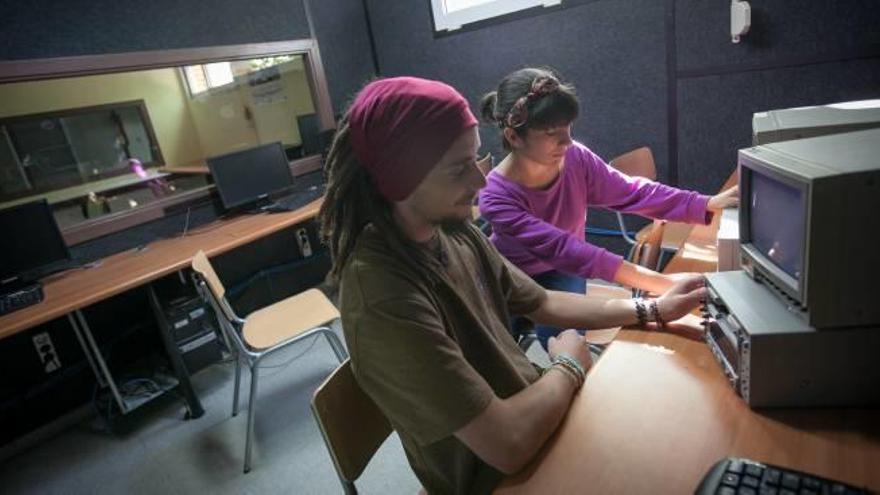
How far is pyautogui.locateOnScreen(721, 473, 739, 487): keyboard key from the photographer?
58cm

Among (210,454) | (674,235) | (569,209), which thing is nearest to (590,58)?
(674,235)

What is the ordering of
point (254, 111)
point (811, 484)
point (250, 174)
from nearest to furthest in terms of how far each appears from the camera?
point (811, 484)
point (250, 174)
point (254, 111)

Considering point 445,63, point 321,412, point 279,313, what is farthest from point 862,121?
point 445,63

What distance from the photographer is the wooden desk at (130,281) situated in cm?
188

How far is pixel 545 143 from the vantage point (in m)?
1.34

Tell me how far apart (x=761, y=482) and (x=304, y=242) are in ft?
10.1

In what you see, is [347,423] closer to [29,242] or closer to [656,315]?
[656,315]

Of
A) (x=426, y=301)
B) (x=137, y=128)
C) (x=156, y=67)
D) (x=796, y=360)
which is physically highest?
(x=156, y=67)

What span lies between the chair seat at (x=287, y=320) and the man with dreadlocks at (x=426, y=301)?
1.14 m

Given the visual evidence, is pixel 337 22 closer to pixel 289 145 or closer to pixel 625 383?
pixel 289 145

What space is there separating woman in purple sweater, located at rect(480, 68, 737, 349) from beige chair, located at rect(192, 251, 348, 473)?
0.94 metres

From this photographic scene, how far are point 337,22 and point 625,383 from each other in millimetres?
3260

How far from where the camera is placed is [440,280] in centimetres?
82

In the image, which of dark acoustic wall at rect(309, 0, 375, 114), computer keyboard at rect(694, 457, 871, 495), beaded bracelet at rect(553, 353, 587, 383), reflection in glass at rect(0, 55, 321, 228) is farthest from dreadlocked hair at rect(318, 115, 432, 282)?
dark acoustic wall at rect(309, 0, 375, 114)
